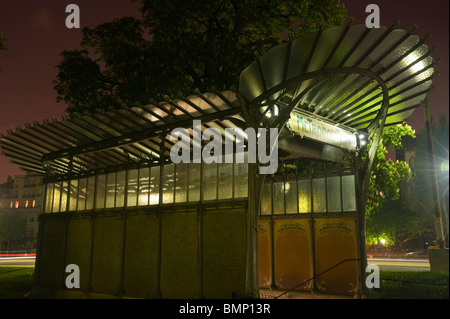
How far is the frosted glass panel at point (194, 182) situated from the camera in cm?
1141

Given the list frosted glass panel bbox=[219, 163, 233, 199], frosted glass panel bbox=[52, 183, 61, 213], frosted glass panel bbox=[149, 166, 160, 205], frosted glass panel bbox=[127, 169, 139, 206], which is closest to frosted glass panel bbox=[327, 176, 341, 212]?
frosted glass panel bbox=[219, 163, 233, 199]

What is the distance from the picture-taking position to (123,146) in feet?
43.8

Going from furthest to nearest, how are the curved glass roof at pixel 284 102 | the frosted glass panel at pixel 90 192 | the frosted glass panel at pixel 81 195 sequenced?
the frosted glass panel at pixel 81 195
the frosted glass panel at pixel 90 192
the curved glass roof at pixel 284 102

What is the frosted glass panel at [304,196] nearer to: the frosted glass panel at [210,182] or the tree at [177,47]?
the frosted glass panel at [210,182]

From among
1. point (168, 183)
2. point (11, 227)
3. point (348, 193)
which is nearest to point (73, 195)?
point (168, 183)

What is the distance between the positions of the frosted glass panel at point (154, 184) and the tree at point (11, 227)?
69600mm

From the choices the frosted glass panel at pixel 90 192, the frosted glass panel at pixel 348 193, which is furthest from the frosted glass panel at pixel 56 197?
the frosted glass panel at pixel 348 193

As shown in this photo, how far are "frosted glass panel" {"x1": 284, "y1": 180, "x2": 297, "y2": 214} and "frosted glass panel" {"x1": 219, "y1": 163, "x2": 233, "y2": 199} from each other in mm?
3372

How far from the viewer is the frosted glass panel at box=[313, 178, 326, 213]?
41.6 ft

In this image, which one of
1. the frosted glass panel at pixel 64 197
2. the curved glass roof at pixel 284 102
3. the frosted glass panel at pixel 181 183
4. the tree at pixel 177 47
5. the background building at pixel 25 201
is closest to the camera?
the curved glass roof at pixel 284 102

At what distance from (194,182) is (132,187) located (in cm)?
253

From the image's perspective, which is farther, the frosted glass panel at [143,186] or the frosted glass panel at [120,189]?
the frosted glass panel at [120,189]

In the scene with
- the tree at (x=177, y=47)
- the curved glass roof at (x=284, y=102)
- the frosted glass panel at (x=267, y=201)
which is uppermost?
Answer: the tree at (x=177, y=47)
